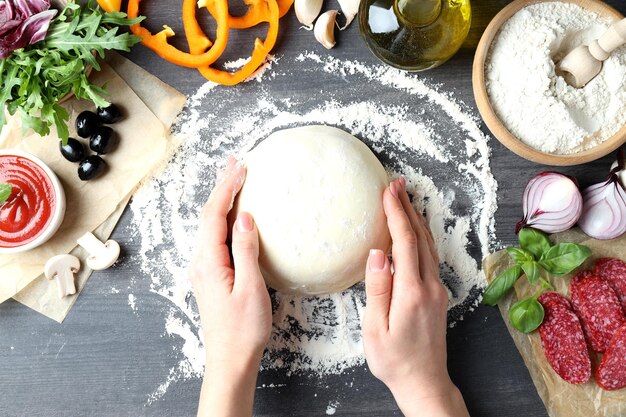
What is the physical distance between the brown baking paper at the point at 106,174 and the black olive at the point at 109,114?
0.08ft

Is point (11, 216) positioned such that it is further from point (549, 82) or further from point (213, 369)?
point (549, 82)

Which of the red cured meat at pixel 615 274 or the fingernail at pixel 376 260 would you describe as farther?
the red cured meat at pixel 615 274

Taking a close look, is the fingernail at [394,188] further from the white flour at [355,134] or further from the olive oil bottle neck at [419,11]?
the olive oil bottle neck at [419,11]

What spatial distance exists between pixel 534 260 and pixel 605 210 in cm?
18

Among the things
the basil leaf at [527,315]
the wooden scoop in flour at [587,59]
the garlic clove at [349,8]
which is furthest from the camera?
the garlic clove at [349,8]

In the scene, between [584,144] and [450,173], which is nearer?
[584,144]

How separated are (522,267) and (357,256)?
14.6 inches

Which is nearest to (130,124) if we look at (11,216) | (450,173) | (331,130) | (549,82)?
(11,216)

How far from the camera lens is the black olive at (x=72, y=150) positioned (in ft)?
4.10

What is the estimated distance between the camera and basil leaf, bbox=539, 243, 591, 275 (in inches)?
45.2

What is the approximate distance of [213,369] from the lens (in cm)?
117

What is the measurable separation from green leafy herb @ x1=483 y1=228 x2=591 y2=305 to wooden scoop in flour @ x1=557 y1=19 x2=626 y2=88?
0.33m

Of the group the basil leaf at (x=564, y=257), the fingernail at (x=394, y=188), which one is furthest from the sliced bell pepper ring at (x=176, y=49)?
the basil leaf at (x=564, y=257)

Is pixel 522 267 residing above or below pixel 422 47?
below
